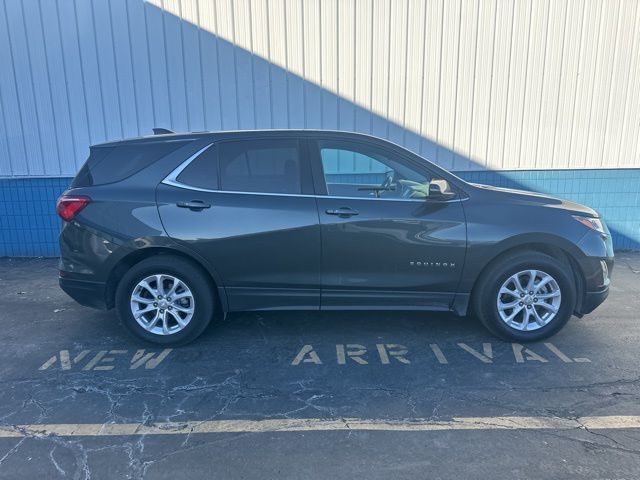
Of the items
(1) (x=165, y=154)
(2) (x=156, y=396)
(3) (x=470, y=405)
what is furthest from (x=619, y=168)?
(2) (x=156, y=396)

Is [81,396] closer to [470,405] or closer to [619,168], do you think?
[470,405]

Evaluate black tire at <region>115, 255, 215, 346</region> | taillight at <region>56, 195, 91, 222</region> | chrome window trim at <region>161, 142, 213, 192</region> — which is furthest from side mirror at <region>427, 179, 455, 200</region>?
taillight at <region>56, 195, 91, 222</region>

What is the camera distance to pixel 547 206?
4.12 m

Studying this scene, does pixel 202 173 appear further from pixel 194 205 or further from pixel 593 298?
pixel 593 298

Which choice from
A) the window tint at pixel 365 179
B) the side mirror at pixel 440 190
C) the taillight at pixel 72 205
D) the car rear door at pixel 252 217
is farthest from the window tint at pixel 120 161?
the side mirror at pixel 440 190

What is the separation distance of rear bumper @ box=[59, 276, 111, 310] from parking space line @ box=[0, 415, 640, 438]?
1.27m

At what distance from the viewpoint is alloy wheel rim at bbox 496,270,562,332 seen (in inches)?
161

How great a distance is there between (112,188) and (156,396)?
1791 mm

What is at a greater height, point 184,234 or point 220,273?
point 184,234

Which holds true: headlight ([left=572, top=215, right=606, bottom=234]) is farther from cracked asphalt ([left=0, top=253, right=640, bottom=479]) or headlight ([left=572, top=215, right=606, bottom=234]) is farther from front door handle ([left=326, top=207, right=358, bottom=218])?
front door handle ([left=326, top=207, right=358, bottom=218])

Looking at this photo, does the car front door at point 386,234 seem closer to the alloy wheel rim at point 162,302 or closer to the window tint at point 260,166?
the window tint at point 260,166

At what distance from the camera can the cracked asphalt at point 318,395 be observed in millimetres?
2689

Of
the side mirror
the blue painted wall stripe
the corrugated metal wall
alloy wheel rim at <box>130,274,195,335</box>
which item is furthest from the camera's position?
the blue painted wall stripe

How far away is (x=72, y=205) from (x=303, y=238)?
1.98m
